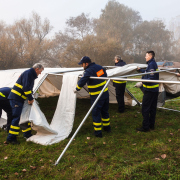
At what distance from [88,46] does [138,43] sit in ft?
64.9

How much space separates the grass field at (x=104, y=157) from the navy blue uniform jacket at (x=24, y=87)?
1.11 metres

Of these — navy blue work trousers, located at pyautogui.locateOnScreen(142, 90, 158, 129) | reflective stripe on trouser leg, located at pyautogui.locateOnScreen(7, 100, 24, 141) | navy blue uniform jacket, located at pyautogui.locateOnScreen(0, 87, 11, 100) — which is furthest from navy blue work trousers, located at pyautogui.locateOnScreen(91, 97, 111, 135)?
navy blue uniform jacket, located at pyautogui.locateOnScreen(0, 87, 11, 100)

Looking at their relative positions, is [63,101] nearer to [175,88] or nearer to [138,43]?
[175,88]

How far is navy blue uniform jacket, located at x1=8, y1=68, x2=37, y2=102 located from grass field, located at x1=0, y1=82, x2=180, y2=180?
111 centimetres

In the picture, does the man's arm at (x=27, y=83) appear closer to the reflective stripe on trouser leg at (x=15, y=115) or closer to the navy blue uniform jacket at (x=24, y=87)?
the navy blue uniform jacket at (x=24, y=87)

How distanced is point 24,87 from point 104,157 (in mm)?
2302

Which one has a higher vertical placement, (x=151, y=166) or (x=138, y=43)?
(x=138, y=43)

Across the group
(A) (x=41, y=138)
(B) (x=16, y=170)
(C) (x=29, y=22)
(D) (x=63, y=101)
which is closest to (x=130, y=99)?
(D) (x=63, y=101)

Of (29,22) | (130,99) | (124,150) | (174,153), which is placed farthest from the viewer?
(29,22)

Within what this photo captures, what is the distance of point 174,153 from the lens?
144 inches

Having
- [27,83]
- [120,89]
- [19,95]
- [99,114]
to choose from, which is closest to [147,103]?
[99,114]

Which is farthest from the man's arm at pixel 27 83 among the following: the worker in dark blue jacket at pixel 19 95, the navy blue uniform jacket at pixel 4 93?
the navy blue uniform jacket at pixel 4 93

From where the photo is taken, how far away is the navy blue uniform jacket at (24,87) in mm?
4070

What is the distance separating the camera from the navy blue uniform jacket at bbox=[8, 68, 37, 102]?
407 centimetres
